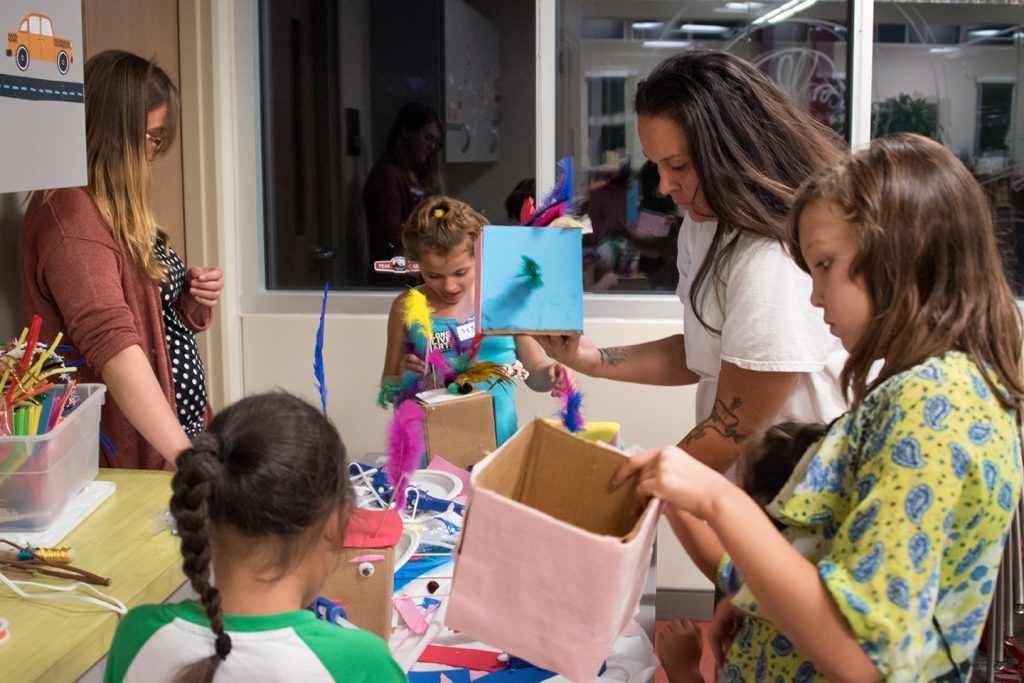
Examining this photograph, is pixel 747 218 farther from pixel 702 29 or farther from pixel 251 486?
pixel 702 29

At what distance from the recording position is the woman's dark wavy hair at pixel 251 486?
945 millimetres

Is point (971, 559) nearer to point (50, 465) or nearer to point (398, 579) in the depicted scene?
point (398, 579)

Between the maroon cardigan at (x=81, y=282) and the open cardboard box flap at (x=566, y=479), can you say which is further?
the maroon cardigan at (x=81, y=282)

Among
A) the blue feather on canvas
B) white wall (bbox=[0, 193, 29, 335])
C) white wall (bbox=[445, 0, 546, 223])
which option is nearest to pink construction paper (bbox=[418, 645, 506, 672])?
the blue feather on canvas

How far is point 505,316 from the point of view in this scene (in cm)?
180

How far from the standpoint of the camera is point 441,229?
2.57 meters

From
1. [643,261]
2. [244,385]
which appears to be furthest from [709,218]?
[244,385]

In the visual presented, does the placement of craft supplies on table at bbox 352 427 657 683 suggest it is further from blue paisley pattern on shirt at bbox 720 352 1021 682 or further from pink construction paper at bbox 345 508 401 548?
blue paisley pattern on shirt at bbox 720 352 1021 682

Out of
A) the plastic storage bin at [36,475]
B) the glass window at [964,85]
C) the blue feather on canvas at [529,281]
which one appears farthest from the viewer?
the glass window at [964,85]

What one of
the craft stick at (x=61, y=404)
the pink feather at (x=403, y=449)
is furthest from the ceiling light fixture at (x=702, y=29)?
the craft stick at (x=61, y=404)

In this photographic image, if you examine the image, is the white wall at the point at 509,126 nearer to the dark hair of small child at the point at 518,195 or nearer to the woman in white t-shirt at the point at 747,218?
the dark hair of small child at the point at 518,195

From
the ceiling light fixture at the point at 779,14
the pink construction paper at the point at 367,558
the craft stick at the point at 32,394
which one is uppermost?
the ceiling light fixture at the point at 779,14

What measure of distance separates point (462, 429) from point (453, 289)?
575mm

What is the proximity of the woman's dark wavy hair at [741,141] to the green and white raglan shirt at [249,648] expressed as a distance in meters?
0.92
